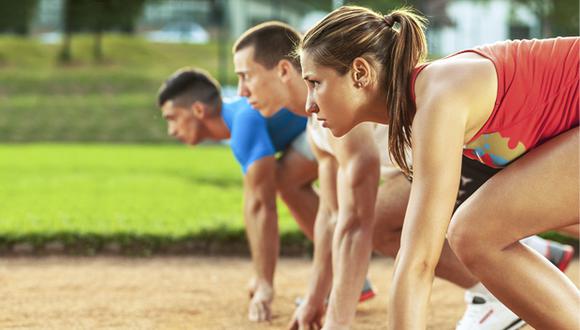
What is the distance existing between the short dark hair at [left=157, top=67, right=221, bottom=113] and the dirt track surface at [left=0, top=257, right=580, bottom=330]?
3.70ft

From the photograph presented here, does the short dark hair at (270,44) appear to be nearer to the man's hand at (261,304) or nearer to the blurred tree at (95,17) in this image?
the man's hand at (261,304)

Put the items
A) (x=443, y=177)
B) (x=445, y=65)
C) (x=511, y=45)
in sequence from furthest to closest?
1. (x=511, y=45)
2. (x=445, y=65)
3. (x=443, y=177)

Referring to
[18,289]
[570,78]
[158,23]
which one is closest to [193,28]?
[158,23]

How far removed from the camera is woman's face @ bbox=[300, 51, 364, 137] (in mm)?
2943

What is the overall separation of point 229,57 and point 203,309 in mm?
29003

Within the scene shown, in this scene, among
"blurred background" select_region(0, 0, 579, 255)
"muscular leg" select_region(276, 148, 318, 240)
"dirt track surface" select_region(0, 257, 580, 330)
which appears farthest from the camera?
"blurred background" select_region(0, 0, 579, 255)

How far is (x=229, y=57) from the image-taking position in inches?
1331

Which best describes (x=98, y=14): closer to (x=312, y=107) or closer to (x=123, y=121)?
(x=123, y=121)

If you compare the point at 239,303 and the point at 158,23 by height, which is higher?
the point at 239,303

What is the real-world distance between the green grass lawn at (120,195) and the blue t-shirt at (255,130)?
74.7 inches

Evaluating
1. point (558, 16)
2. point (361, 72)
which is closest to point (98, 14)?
point (558, 16)

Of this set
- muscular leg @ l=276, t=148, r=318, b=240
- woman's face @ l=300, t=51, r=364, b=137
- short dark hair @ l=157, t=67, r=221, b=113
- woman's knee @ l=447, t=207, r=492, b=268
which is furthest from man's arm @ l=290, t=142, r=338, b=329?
woman's face @ l=300, t=51, r=364, b=137

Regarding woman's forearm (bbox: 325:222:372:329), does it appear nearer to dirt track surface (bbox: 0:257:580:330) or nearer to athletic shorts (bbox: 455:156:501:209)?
athletic shorts (bbox: 455:156:501:209)

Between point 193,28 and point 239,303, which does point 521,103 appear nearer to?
point 239,303
